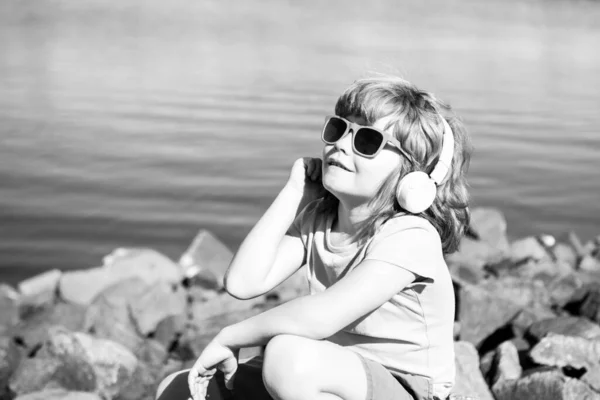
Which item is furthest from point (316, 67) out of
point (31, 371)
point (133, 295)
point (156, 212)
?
point (31, 371)

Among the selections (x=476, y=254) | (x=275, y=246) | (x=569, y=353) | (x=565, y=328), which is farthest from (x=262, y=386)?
(x=476, y=254)

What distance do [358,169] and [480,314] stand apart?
1.90 metres

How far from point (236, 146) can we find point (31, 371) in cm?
693

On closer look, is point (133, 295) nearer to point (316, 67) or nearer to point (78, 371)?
point (78, 371)

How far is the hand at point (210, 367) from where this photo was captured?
2793 mm

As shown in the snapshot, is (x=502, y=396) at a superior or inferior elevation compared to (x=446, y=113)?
inferior

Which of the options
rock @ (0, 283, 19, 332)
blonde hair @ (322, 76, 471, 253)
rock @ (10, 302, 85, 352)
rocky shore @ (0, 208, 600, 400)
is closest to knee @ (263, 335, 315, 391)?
blonde hair @ (322, 76, 471, 253)

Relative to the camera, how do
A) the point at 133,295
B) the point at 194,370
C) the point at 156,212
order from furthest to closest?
the point at 156,212 < the point at 133,295 < the point at 194,370

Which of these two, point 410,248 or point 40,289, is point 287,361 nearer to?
point 410,248

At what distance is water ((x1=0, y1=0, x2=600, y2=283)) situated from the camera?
8.55 meters

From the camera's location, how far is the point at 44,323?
5.13 meters

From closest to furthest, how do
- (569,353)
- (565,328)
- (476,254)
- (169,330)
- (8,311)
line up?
(569,353) < (565,328) < (169,330) < (8,311) < (476,254)

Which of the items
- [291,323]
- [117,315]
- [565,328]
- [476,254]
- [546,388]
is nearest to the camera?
[291,323]

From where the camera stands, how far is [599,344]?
12.7 ft
